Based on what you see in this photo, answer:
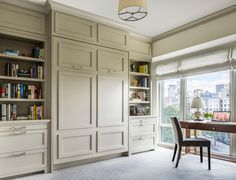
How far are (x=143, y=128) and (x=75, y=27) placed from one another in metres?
2.58

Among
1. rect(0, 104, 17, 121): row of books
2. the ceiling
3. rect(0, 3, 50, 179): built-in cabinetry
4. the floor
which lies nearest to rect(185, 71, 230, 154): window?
the floor

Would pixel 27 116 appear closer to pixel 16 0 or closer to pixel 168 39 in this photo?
pixel 16 0

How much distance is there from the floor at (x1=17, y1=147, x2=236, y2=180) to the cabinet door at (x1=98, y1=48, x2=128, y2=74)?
5.84 feet

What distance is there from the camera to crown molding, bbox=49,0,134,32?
132 inches

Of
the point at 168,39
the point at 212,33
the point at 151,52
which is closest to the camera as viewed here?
the point at 212,33

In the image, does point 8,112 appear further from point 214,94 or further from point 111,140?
point 214,94

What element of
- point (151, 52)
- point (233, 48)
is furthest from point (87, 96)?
point (233, 48)

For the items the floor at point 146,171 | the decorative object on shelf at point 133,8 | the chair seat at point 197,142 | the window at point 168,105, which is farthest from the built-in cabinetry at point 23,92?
the window at point 168,105

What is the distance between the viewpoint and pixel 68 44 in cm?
353

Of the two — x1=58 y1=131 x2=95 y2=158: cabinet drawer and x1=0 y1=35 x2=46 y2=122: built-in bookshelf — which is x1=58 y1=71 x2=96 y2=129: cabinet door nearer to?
x1=58 y1=131 x2=95 y2=158: cabinet drawer

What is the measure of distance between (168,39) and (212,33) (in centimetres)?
109

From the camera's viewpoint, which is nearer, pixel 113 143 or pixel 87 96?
pixel 87 96

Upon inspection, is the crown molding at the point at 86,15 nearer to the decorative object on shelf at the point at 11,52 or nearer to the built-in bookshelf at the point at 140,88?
the decorative object on shelf at the point at 11,52

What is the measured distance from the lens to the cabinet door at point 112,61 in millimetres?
3951
